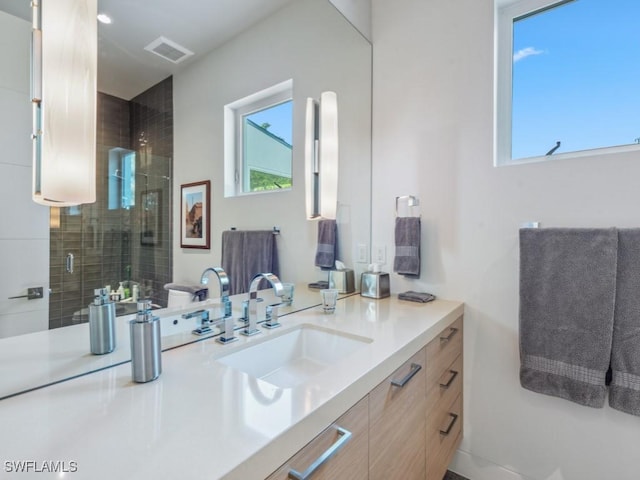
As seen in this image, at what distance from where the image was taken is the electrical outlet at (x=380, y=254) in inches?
72.1

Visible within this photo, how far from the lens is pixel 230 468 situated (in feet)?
1.53

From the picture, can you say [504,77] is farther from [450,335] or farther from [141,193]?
[141,193]

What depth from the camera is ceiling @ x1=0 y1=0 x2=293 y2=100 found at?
2.76ft

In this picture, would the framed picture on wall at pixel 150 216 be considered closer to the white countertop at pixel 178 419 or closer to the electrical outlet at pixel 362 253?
the white countertop at pixel 178 419

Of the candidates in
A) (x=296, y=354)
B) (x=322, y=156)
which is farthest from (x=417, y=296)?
(x=322, y=156)

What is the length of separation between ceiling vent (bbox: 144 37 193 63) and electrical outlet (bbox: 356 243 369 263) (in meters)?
1.25

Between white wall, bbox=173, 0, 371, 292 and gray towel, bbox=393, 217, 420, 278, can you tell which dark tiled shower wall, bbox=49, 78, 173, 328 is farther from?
gray towel, bbox=393, 217, 420, 278

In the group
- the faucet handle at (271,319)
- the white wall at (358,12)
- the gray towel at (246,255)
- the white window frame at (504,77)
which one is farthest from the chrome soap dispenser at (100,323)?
the white wall at (358,12)

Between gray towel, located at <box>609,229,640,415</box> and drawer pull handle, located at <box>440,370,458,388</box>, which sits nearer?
gray towel, located at <box>609,229,640,415</box>

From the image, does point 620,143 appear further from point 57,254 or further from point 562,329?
point 57,254

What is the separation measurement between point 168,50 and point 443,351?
1.50m

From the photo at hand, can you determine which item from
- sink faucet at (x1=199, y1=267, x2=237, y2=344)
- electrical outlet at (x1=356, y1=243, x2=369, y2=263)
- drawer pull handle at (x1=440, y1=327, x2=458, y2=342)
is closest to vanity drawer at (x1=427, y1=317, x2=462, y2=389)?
drawer pull handle at (x1=440, y1=327, x2=458, y2=342)

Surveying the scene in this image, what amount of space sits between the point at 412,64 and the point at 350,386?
169 cm

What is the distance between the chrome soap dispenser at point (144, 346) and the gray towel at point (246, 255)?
43cm
